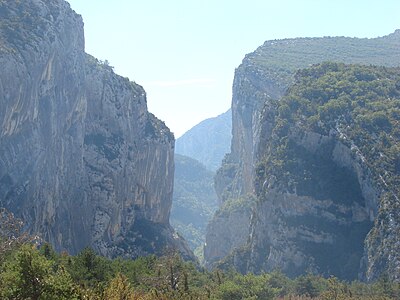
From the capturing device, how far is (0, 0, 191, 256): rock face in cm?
7344

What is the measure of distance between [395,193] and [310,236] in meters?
18.5

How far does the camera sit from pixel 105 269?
54.6 meters

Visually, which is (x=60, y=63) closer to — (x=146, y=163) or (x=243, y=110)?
(x=146, y=163)

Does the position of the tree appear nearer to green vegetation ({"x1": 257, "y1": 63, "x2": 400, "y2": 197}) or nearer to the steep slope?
the steep slope

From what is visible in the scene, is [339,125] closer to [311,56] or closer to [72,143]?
[72,143]

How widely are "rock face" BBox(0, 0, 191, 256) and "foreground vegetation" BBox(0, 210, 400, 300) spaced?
19862mm

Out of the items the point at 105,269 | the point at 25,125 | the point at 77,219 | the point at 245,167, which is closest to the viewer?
the point at 105,269

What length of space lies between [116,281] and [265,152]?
8092 centimetres

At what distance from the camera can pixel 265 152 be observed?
113000mm

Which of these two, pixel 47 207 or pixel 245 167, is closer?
pixel 47 207

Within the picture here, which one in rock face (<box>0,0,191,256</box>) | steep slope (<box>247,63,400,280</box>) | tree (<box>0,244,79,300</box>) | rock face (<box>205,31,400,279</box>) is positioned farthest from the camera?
rock face (<box>205,31,400,279</box>)

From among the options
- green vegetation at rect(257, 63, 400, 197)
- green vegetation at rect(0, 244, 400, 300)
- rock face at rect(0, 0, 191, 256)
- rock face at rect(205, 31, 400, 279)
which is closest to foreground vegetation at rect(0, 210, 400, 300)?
green vegetation at rect(0, 244, 400, 300)

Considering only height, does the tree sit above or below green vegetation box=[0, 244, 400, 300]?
above

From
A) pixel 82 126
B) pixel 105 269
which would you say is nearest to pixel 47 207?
pixel 82 126
